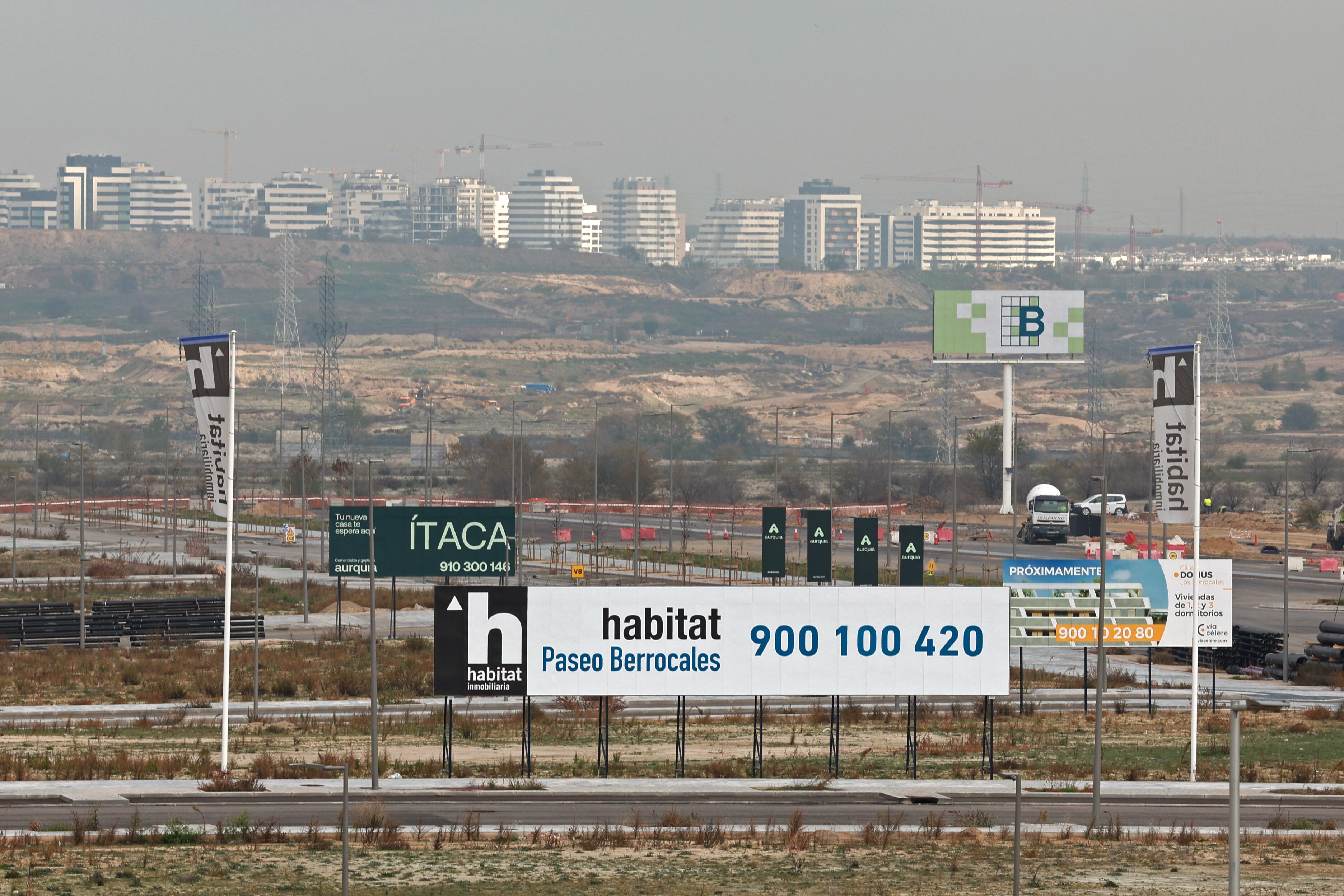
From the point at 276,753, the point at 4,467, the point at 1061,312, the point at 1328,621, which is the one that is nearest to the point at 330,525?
the point at 276,753

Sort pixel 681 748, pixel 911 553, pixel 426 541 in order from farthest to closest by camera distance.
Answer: pixel 426 541 < pixel 911 553 < pixel 681 748

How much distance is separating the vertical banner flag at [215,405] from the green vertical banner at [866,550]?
37.3 metres

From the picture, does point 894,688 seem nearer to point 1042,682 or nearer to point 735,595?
point 735,595

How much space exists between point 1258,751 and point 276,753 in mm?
26223

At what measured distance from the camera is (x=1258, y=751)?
148 ft

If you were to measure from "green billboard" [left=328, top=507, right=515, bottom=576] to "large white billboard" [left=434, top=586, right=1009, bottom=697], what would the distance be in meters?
34.9

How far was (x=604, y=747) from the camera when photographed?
1693 inches

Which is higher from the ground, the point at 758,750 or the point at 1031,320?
the point at 1031,320

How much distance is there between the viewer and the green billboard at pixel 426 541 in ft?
245

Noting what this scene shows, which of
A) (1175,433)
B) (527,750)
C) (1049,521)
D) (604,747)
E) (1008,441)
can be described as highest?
(1008,441)

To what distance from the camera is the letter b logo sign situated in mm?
133250

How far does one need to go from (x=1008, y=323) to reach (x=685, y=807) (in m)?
102

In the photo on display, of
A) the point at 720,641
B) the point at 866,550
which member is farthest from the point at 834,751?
the point at 866,550

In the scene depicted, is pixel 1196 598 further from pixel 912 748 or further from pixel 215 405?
pixel 215 405
